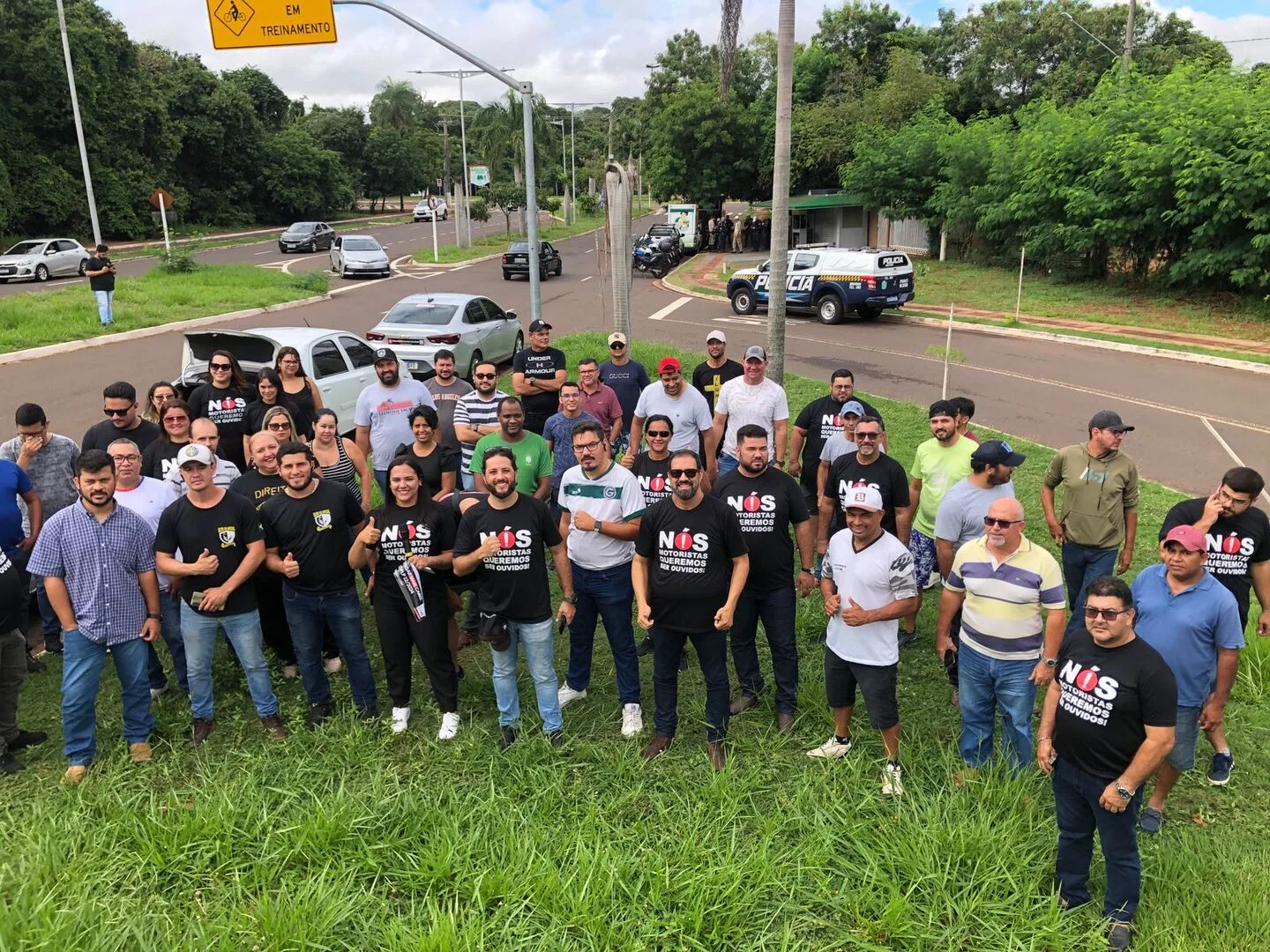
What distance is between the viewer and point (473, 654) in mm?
6391

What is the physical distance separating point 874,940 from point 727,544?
1981mm

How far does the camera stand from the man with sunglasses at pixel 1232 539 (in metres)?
4.66

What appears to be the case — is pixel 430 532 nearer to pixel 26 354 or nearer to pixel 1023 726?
pixel 1023 726

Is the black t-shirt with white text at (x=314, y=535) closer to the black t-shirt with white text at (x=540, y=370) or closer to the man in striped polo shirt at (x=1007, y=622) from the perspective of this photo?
the black t-shirt with white text at (x=540, y=370)

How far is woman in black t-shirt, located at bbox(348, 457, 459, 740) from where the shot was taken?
5.05 m

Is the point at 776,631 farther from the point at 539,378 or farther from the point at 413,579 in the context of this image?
the point at 539,378

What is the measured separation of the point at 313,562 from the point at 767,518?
104 inches

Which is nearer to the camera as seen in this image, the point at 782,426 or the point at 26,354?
the point at 782,426

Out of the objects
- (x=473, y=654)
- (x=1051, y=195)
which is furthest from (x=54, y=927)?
(x=1051, y=195)

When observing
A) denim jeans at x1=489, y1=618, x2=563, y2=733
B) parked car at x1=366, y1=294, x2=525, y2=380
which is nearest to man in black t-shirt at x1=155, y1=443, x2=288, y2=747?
denim jeans at x1=489, y1=618, x2=563, y2=733

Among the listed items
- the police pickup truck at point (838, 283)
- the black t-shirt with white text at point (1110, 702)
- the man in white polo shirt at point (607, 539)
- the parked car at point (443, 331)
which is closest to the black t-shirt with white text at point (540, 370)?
Answer: the man in white polo shirt at point (607, 539)

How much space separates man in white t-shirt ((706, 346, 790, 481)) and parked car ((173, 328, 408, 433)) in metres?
4.93

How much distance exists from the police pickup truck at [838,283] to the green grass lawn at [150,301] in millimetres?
12694

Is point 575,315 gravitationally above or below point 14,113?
below
